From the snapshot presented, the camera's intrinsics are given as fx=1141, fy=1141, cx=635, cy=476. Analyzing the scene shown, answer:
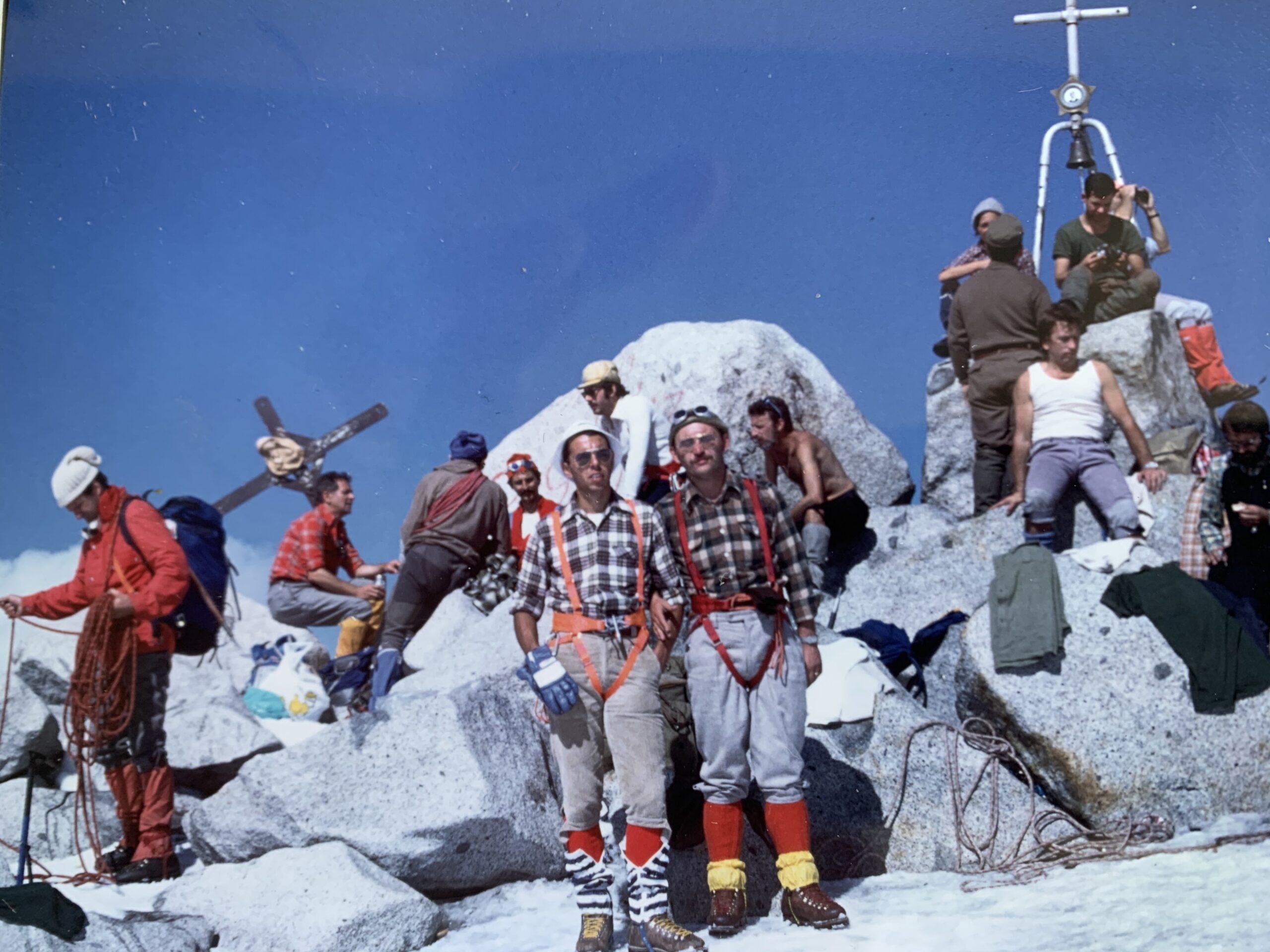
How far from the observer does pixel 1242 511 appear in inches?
197

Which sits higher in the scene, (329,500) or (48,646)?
(329,500)

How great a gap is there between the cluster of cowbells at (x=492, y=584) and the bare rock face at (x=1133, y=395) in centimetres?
266

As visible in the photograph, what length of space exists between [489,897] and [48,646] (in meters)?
3.23

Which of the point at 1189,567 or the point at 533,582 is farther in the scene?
the point at 1189,567

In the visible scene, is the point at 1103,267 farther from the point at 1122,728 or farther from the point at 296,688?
the point at 296,688

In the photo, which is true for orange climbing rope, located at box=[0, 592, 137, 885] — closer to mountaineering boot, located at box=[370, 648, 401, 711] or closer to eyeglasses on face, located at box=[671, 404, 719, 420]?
mountaineering boot, located at box=[370, 648, 401, 711]

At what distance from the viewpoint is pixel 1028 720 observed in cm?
498

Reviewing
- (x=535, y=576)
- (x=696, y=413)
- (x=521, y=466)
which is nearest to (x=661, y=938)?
(x=535, y=576)

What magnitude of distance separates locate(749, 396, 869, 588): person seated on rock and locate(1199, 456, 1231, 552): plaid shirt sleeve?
5.72ft

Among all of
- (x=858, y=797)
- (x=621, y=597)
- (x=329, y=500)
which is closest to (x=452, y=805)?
(x=621, y=597)

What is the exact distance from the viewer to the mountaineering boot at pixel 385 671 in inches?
222

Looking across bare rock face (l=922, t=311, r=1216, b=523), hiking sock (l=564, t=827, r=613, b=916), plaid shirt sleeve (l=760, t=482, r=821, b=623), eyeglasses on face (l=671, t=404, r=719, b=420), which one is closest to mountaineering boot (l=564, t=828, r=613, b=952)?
hiking sock (l=564, t=827, r=613, b=916)

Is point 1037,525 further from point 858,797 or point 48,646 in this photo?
point 48,646

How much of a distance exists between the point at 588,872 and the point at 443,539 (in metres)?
2.59
